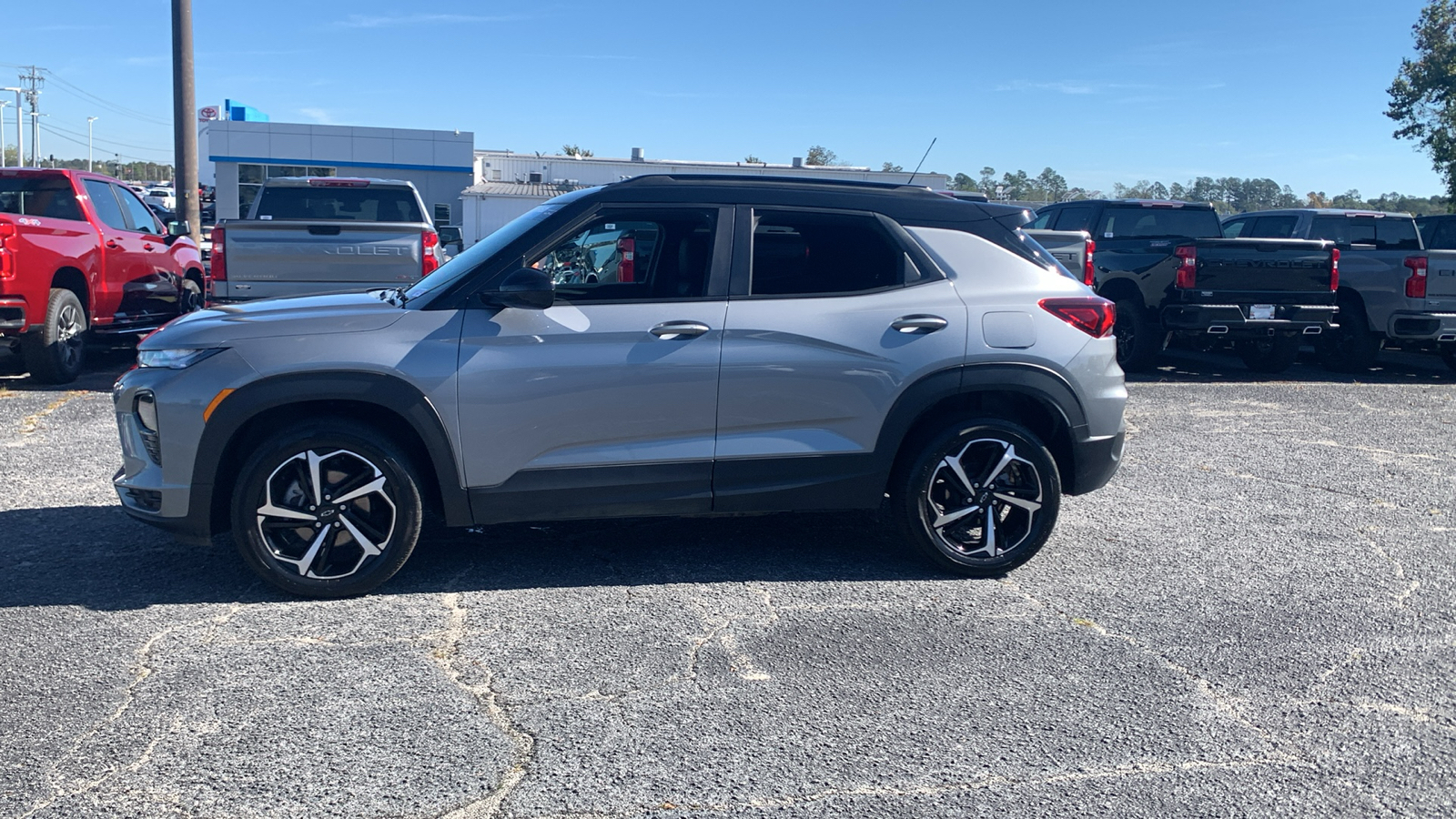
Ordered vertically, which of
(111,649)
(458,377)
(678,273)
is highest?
(678,273)

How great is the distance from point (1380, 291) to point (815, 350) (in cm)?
1101

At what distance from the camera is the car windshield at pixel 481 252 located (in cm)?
507

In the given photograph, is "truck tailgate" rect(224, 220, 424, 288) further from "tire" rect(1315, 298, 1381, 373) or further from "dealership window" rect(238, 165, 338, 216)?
"dealership window" rect(238, 165, 338, 216)

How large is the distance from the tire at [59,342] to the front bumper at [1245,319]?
35.7 ft

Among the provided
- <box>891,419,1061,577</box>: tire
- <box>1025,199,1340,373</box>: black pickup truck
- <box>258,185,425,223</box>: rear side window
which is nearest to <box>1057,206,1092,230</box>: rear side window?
<box>1025,199,1340,373</box>: black pickup truck

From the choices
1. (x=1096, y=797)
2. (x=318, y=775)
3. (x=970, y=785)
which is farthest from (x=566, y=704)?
(x=1096, y=797)

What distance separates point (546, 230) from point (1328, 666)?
141 inches

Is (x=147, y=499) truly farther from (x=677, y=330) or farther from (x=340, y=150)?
(x=340, y=150)

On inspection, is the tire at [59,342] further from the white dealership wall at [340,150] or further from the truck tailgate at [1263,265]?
the white dealership wall at [340,150]

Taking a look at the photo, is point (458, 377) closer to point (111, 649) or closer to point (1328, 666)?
point (111, 649)

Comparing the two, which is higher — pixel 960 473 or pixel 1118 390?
pixel 1118 390

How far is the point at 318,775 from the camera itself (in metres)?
3.38

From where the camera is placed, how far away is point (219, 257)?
32.5 feet

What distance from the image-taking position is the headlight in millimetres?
4801
